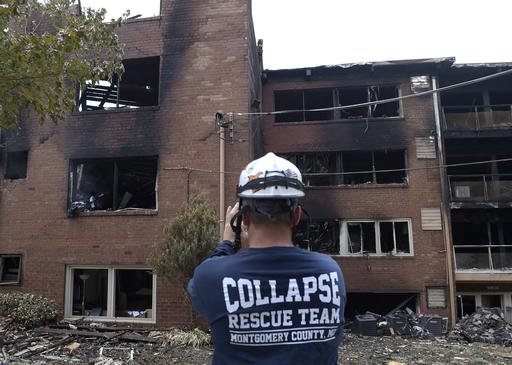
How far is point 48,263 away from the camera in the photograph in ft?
42.2

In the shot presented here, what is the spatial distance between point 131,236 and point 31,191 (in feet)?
12.0

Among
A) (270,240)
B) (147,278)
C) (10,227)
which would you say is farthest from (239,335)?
(10,227)

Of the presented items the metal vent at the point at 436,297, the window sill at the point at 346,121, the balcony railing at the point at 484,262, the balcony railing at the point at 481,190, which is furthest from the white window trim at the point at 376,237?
the window sill at the point at 346,121

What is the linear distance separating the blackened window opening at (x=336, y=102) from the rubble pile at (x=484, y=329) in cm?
835

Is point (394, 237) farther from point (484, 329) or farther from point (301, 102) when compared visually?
point (301, 102)

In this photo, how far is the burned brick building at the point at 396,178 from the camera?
16297mm

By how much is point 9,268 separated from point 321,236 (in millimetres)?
10818

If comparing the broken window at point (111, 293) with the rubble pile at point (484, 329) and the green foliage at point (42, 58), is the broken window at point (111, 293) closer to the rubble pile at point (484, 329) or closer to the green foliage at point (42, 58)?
the green foliage at point (42, 58)

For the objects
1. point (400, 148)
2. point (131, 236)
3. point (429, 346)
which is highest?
point (400, 148)

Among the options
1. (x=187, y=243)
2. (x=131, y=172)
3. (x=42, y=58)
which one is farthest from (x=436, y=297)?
(x=42, y=58)

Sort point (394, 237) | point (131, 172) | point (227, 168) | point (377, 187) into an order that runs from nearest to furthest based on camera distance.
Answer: point (227, 168)
point (131, 172)
point (394, 237)
point (377, 187)

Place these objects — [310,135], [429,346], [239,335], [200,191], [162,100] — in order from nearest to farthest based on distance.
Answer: [239,335]
[429,346]
[200,191]
[162,100]
[310,135]

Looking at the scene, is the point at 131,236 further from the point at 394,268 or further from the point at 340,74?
the point at 340,74

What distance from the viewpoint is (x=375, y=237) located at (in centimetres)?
1667
